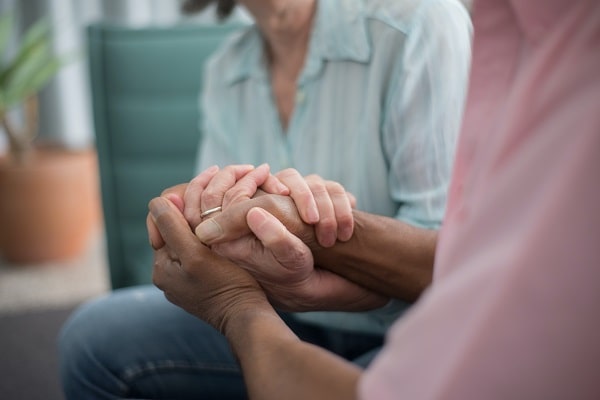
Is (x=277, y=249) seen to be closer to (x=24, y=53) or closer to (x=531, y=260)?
(x=531, y=260)

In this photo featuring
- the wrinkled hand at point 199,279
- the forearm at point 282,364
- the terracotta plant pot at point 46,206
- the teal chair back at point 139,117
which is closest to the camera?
the forearm at point 282,364

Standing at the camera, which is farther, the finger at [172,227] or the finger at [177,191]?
the finger at [177,191]

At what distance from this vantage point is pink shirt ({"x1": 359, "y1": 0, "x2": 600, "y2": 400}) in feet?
1.28

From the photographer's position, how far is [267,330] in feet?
2.15

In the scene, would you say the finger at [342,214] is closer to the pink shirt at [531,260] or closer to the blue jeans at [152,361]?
the blue jeans at [152,361]

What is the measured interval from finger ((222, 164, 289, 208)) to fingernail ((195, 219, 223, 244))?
68 millimetres

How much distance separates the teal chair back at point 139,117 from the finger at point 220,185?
648 mm

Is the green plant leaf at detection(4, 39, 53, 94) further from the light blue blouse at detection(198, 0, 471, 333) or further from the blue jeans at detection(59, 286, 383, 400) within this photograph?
the blue jeans at detection(59, 286, 383, 400)

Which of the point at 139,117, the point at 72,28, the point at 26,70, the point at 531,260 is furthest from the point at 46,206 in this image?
the point at 531,260

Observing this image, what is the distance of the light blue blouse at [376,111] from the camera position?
3.23ft

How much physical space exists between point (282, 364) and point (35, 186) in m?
2.08

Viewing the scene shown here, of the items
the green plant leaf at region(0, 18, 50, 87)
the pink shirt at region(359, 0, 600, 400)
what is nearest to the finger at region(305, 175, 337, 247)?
the pink shirt at region(359, 0, 600, 400)

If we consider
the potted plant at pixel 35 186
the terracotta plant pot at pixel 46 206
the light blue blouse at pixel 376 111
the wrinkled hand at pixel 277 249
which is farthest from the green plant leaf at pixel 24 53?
the wrinkled hand at pixel 277 249

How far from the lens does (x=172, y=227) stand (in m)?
0.84
